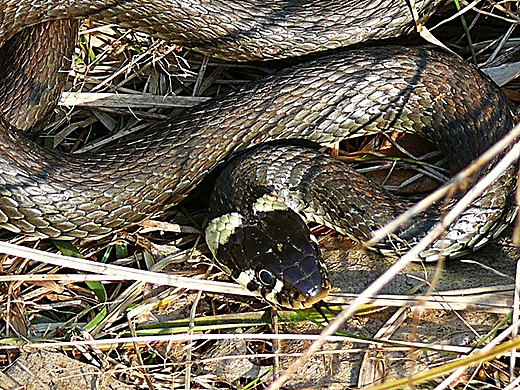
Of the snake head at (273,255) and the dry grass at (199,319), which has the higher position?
the snake head at (273,255)

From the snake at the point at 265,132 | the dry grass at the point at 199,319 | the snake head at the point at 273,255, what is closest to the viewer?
the dry grass at the point at 199,319

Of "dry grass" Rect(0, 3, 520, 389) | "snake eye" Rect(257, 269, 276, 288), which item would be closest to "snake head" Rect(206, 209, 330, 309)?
"snake eye" Rect(257, 269, 276, 288)

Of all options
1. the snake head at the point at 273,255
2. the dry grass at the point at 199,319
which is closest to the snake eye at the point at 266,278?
the snake head at the point at 273,255

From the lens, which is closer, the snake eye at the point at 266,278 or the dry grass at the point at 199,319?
the dry grass at the point at 199,319

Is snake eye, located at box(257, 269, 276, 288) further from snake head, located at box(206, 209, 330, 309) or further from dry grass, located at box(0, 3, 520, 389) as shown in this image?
dry grass, located at box(0, 3, 520, 389)

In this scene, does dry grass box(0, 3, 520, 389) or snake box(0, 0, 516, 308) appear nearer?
dry grass box(0, 3, 520, 389)

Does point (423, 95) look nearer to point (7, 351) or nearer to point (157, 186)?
point (157, 186)

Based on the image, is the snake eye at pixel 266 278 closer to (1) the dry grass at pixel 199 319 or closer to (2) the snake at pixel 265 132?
(2) the snake at pixel 265 132

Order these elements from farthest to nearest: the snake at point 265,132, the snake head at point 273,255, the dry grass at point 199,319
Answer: the snake at point 265,132
the snake head at point 273,255
the dry grass at point 199,319

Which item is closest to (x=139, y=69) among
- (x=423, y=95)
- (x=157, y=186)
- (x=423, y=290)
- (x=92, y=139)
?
(x=92, y=139)
